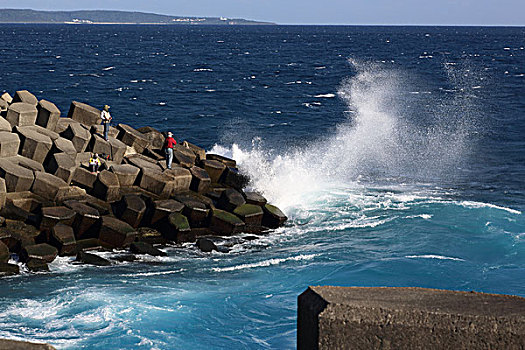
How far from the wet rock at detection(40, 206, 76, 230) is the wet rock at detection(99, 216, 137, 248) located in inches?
31.1

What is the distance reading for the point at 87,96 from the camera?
46.5 metres

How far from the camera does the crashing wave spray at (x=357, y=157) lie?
23.6m

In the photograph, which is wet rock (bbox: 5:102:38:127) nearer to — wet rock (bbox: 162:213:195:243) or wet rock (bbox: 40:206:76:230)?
wet rock (bbox: 40:206:76:230)

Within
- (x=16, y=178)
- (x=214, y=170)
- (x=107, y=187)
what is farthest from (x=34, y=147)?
(x=214, y=170)

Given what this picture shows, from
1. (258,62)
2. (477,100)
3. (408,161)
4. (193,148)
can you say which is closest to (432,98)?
(477,100)

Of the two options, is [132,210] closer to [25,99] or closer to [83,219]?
[83,219]

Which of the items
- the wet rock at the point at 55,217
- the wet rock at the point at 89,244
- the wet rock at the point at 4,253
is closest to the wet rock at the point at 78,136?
the wet rock at the point at 55,217

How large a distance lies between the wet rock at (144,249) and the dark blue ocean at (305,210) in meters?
0.33

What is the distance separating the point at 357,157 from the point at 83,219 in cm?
1581

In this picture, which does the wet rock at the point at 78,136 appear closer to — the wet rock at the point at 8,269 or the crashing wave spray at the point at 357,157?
the crashing wave spray at the point at 357,157

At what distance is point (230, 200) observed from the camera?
18734 millimetres

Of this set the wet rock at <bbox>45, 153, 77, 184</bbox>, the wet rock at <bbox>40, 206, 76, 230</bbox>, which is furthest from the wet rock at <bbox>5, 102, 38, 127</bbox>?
the wet rock at <bbox>40, 206, 76, 230</bbox>

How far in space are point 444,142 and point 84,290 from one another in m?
24.1

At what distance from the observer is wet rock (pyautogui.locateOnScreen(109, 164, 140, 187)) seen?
1838 cm
